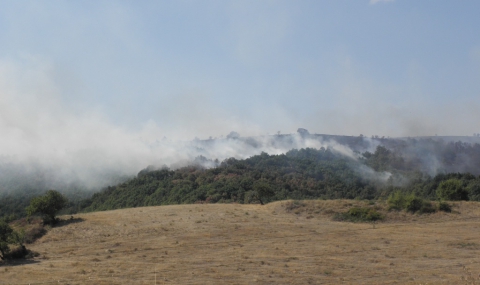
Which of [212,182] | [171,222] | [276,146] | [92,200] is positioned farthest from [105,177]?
[171,222]

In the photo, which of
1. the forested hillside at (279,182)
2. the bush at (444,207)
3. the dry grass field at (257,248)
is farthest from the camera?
the forested hillside at (279,182)

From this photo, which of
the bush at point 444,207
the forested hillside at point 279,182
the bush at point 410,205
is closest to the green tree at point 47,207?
the forested hillside at point 279,182

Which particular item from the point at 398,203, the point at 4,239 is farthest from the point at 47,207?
the point at 398,203

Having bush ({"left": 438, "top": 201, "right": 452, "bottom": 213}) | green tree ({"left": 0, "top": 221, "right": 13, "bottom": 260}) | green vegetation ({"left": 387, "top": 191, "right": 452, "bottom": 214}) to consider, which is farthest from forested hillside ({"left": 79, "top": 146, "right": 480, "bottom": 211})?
green tree ({"left": 0, "top": 221, "right": 13, "bottom": 260})

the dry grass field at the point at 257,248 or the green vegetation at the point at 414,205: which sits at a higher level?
the green vegetation at the point at 414,205

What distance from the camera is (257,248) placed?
1393 inches

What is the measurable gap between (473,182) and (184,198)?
70.4 meters

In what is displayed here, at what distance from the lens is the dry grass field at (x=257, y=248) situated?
83.6 ft

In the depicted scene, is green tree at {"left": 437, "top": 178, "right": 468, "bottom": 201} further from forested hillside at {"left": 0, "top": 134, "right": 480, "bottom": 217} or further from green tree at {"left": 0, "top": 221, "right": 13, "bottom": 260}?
green tree at {"left": 0, "top": 221, "right": 13, "bottom": 260}

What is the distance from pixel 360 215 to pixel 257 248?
2144 centimetres

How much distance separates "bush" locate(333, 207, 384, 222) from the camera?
164 feet

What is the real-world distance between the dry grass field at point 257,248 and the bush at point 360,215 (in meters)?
1.39

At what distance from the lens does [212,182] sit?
366 feet

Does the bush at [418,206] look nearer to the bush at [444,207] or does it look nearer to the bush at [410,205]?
the bush at [410,205]
